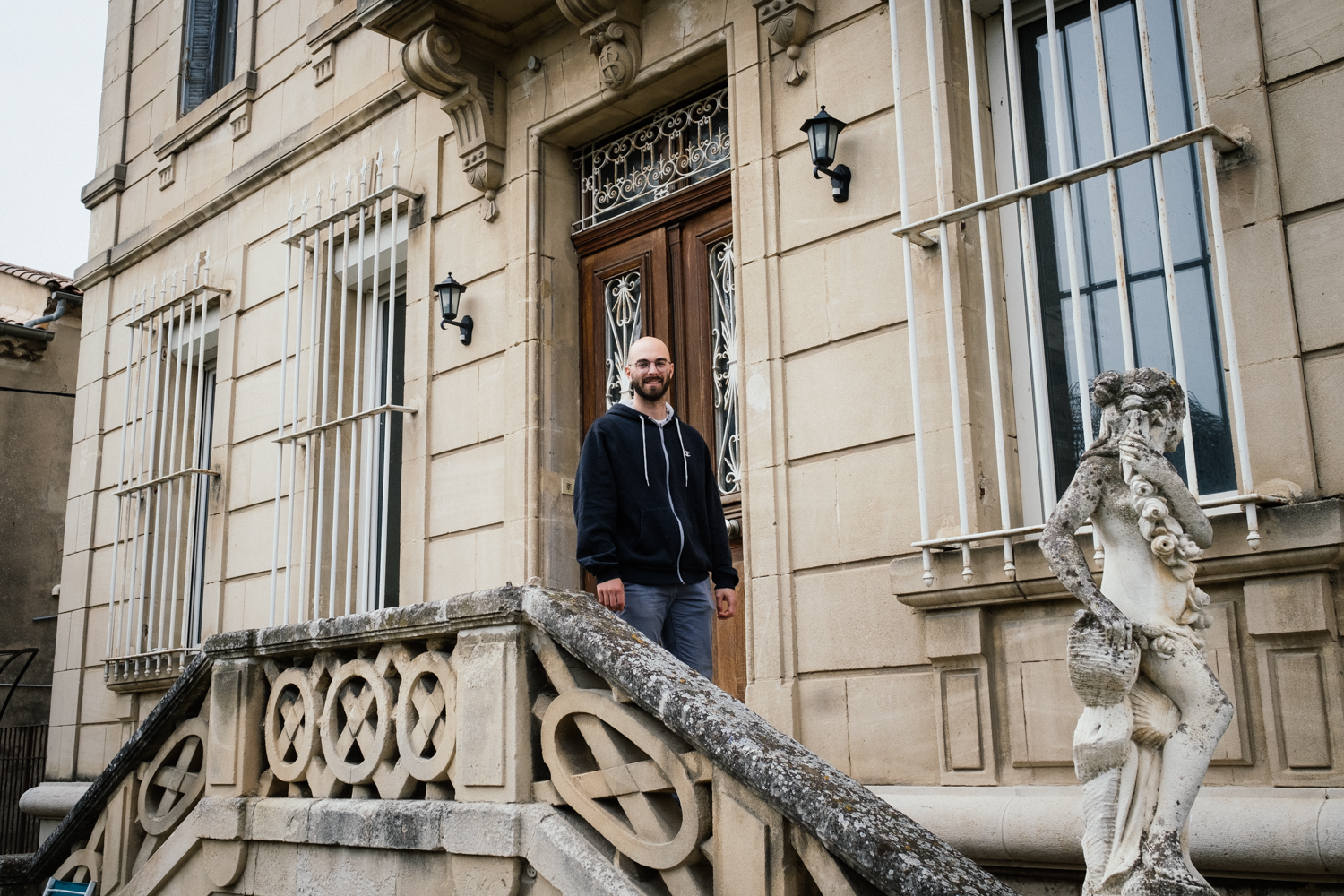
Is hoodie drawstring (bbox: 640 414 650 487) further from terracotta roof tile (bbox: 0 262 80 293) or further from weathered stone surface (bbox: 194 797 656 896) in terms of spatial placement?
terracotta roof tile (bbox: 0 262 80 293)

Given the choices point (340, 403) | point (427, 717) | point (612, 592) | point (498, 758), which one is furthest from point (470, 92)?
point (498, 758)

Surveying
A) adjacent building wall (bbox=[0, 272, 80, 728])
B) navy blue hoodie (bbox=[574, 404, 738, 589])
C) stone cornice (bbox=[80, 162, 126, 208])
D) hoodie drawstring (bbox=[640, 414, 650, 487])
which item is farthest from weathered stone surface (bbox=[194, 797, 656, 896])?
adjacent building wall (bbox=[0, 272, 80, 728])

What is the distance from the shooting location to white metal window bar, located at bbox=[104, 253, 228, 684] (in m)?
9.71

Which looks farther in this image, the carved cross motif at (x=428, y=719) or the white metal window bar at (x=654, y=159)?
the white metal window bar at (x=654, y=159)

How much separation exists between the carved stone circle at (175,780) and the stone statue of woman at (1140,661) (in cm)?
366

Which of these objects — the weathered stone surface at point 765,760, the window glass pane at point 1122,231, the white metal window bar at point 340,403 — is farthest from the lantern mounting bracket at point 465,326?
the weathered stone surface at point 765,760

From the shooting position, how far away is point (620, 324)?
7.45m

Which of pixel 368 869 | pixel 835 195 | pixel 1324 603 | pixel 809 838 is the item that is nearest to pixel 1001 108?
pixel 835 195

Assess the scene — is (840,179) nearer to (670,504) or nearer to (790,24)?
(790,24)

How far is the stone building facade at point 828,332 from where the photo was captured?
4.57 metres

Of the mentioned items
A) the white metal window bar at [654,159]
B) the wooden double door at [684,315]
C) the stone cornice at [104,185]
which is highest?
the stone cornice at [104,185]

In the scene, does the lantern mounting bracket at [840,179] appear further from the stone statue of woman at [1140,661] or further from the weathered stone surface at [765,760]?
the stone statue of woman at [1140,661]

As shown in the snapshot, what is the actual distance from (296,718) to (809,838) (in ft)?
7.82

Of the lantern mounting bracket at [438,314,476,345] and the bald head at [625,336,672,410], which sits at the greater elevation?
the lantern mounting bracket at [438,314,476,345]
